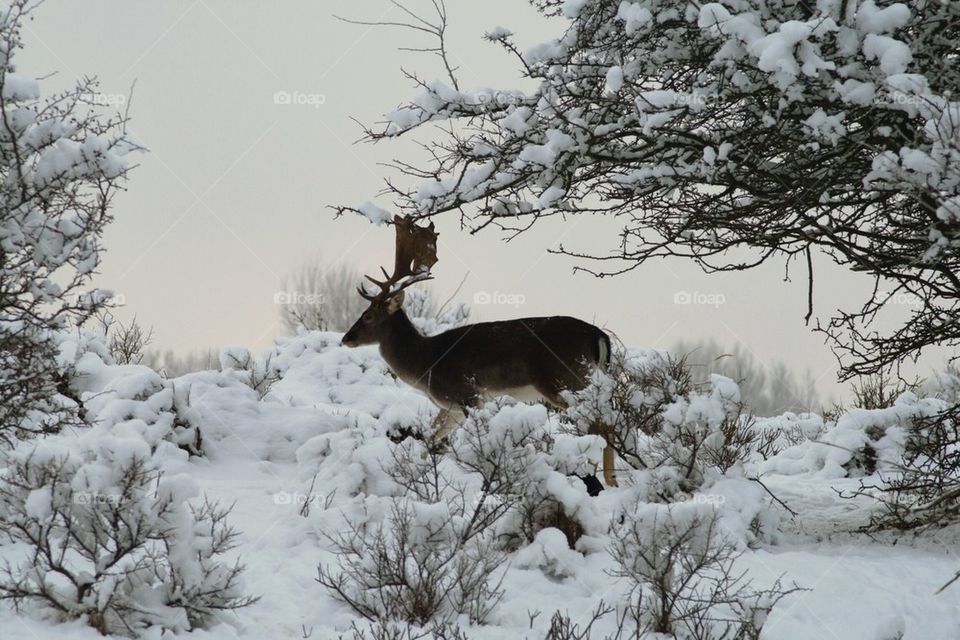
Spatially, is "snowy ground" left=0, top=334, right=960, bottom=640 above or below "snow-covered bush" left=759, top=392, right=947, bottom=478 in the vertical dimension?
below

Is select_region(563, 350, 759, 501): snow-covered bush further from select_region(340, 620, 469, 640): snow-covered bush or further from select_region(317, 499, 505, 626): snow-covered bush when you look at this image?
select_region(340, 620, 469, 640): snow-covered bush

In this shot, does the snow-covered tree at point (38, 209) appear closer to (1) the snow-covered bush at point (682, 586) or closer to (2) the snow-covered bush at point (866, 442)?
(1) the snow-covered bush at point (682, 586)

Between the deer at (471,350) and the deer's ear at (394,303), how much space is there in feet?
0.04

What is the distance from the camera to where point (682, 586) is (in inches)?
187

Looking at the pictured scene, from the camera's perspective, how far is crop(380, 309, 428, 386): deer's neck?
10680 mm

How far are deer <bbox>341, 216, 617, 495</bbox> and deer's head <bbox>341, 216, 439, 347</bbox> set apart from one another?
0.5 inches

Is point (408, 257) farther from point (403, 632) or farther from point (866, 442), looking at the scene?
point (403, 632)

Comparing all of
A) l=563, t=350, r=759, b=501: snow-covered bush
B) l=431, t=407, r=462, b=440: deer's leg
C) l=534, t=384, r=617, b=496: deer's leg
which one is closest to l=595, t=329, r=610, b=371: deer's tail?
l=563, t=350, r=759, b=501: snow-covered bush

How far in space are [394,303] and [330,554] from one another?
5114 millimetres

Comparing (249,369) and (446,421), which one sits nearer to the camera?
(446,421)

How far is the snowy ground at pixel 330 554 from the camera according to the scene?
4.93 metres

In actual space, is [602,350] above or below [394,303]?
below

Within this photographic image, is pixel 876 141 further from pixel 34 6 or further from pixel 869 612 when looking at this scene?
pixel 34 6

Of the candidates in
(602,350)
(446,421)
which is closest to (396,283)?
(446,421)
